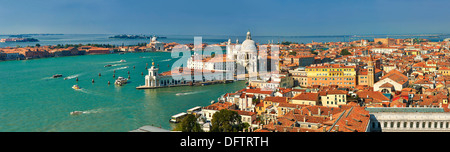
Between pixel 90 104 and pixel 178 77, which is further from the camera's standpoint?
pixel 178 77

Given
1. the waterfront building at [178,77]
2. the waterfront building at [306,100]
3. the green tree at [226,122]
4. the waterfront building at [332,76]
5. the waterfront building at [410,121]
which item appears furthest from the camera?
the waterfront building at [178,77]

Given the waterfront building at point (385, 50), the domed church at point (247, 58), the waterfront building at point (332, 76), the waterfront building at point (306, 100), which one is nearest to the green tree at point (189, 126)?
the waterfront building at point (306, 100)

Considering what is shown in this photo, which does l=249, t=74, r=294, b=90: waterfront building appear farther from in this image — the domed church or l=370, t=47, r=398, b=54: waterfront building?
l=370, t=47, r=398, b=54: waterfront building

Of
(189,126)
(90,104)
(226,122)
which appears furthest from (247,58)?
(189,126)

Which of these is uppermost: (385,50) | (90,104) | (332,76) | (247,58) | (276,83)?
(385,50)

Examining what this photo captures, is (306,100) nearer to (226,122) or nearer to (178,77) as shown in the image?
(226,122)

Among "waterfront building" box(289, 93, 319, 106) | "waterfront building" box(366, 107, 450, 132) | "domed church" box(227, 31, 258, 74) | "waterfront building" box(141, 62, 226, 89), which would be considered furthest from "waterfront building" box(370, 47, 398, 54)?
"waterfront building" box(366, 107, 450, 132)

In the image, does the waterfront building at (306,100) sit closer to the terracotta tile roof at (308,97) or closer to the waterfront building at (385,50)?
the terracotta tile roof at (308,97)
